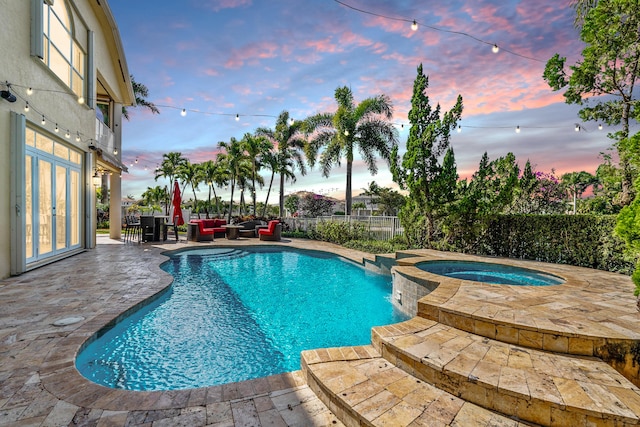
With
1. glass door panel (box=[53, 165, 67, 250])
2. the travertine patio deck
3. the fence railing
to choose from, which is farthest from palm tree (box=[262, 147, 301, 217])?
the travertine patio deck

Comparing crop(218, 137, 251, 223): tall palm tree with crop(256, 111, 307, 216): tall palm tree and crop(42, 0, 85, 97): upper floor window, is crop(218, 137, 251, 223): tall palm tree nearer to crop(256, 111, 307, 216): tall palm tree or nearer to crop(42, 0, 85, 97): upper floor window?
crop(256, 111, 307, 216): tall palm tree

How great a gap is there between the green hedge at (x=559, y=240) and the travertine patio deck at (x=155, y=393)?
1892mm

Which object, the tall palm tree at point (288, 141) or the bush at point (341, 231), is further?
the tall palm tree at point (288, 141)

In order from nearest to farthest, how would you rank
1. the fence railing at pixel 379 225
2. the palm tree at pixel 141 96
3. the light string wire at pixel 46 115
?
1. the light string wire at pixel 46 115
2. the fence railing at pixel 379 225
3. the palm tree at pixel 141 96

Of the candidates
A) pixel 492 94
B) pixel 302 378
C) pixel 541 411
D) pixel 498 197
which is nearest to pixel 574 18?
pixel 492 94

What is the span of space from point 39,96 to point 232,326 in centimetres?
716

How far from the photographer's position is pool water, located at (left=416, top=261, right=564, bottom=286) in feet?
19.9

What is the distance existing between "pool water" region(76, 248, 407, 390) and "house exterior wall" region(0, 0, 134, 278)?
3.61 metres

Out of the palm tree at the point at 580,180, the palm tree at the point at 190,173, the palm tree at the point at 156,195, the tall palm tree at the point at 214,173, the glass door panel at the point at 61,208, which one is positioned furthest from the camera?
the palm tree at the point at 156,195

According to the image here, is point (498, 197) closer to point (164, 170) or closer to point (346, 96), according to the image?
point (346, 96)

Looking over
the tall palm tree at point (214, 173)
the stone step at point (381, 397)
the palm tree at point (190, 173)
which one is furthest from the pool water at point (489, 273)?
the palm tree at point (190, 173)

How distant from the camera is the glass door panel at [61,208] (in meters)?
7.97

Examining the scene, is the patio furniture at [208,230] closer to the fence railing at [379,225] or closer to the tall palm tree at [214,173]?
the fence railing at [379,225]

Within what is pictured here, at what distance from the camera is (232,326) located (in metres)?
4.53
